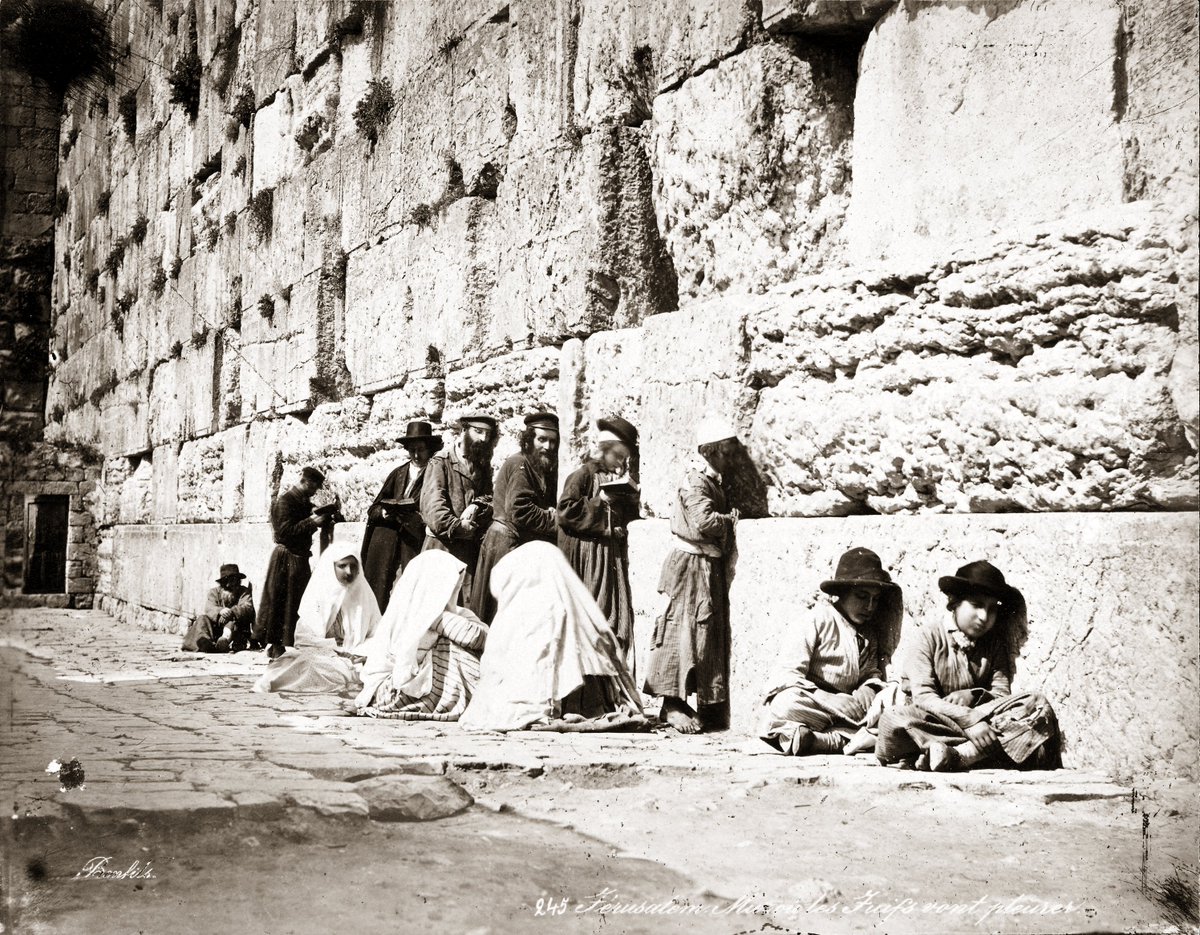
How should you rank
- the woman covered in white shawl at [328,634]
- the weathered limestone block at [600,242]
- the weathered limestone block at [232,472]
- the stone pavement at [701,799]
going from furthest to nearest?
the weathered limestone block at [232,472] < the woman covered in white shawl at [328,634] < the weathered limestone block at [600,242] < the stone pavement at [701,799]

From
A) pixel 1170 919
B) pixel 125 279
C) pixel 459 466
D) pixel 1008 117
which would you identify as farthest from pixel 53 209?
pixel 1170 919

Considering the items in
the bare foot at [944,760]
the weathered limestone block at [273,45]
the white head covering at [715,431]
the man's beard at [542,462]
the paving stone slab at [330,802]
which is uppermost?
the weathered limestone block at [273,45]

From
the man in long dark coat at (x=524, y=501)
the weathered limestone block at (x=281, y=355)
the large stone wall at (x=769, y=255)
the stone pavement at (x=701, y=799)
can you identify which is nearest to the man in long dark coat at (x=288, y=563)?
the large stone wall at (x=769, y=255)

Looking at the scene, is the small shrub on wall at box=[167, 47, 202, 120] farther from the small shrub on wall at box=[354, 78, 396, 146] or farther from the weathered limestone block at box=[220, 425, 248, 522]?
the small shrub on wall at box=[354, 78, 396, 146]

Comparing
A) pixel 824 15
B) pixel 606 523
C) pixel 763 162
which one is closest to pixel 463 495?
pixel 606 523

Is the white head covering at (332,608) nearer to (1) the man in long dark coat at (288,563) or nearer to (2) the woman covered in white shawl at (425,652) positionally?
(2) the woman covered in white shawl at (425,652)

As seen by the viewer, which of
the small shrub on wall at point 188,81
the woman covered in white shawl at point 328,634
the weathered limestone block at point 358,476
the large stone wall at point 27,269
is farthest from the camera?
the large stone wall at point 27,269

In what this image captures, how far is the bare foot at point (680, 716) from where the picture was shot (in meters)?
6.25

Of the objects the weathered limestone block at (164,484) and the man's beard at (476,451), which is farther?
the weathered limestone block at (164,484)

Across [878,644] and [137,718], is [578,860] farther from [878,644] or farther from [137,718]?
[137,718]

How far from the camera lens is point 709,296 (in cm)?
707

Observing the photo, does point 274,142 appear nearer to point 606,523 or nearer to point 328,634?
point 328,634

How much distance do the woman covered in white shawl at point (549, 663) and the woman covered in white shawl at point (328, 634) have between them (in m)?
1.77

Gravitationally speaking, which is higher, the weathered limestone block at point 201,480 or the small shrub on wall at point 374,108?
the small shrub on wall at point 374,108
